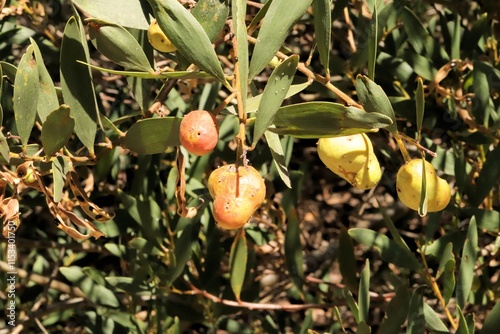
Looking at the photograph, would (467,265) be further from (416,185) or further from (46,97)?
(46,97)

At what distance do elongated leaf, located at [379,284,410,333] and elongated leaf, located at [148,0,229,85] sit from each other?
518mm

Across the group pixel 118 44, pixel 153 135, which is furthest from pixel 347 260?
pixel 118 44

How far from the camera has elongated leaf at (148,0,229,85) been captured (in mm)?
757

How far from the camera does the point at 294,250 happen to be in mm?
1393

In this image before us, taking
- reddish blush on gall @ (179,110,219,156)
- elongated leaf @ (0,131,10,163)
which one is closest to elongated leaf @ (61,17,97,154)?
elongated leaf @ (0,131,10,163)

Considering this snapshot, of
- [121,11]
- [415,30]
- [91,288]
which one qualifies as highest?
[121,11]

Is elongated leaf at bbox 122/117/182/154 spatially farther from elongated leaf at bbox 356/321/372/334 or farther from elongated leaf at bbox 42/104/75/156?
elongated leaf at bbox 356/321/372/334

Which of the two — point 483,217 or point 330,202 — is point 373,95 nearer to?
point 483,217

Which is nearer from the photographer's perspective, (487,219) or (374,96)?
(374,96)

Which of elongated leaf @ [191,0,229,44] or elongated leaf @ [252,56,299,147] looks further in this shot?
elongated leaf @ [191,0,229,44]

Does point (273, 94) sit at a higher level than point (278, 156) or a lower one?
higher

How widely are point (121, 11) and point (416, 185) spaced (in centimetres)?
44

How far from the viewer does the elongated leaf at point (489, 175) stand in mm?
1270

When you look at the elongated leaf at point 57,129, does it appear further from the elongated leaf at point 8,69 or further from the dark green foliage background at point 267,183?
the elongated leaf at point 8,69
